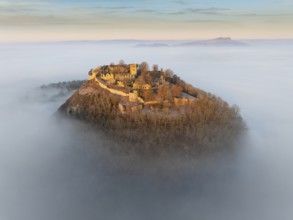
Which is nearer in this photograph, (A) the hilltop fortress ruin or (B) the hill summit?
(B) the hill summit

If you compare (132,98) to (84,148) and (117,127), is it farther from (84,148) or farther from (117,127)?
(84,148)

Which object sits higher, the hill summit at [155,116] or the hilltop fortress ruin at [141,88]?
the hilltop fortress ruin at [141,88]

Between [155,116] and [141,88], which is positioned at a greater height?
[141,88]

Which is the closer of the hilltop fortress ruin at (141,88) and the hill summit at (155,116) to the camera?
the hill summit at (155,116)

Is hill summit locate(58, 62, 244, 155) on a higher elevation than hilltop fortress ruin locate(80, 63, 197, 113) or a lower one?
lower

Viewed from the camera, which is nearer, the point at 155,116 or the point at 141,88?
the point at 155,116
